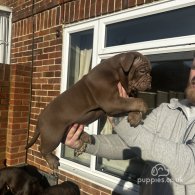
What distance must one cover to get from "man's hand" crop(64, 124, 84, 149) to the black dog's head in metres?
0.50

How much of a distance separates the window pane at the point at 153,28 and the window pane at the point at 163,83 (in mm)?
241

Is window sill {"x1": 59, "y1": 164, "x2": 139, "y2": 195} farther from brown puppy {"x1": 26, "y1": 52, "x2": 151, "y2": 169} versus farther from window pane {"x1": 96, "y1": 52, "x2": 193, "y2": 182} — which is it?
brown puppy {"x1": 26, "y1": 52, "x2": 151, "y2": 169}

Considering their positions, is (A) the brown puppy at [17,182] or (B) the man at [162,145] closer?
(B) the man at [162,145]

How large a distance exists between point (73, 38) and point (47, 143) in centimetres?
245

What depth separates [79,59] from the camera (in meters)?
4.78

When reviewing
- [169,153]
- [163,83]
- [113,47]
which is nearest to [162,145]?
[169,153]

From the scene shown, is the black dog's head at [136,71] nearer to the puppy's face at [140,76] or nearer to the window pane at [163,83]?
the puppy's face at [140,76]

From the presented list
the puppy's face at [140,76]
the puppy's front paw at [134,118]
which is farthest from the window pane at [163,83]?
the puppy's front paw at [134,118]

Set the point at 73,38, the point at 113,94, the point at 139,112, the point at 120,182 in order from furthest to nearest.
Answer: the point at 73,38 < the point at 120,182 < the point at 113,94 < the point at 139,112

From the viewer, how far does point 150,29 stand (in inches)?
150

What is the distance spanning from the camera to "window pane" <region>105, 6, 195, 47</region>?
3.43 metres

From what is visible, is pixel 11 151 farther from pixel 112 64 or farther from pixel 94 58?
pixel 112 64

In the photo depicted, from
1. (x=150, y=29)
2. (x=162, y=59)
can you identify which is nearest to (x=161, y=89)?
(x=162, y=59)

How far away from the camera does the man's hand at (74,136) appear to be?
246 cm
